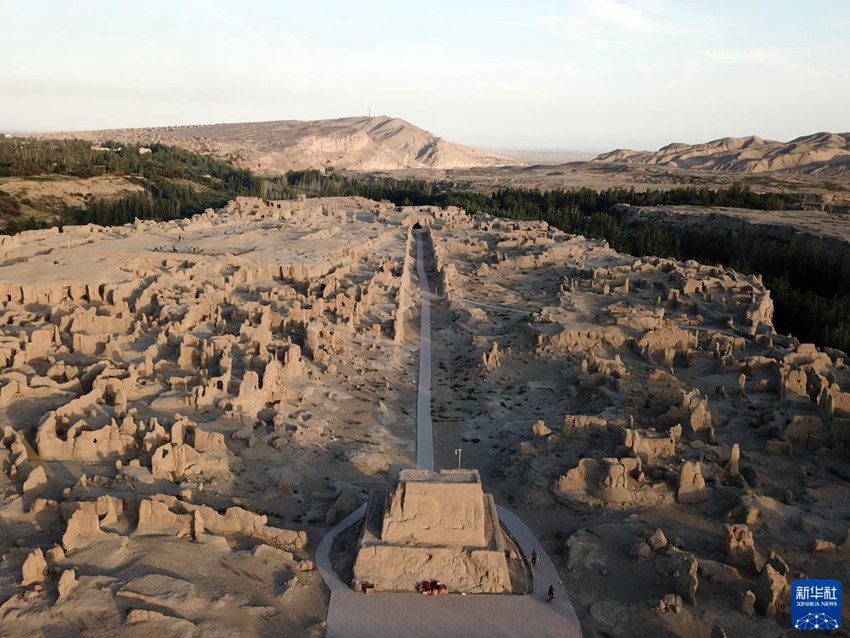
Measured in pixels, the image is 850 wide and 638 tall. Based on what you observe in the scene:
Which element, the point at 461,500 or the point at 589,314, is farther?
the point at 589,314

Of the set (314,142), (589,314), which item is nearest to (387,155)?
(314,142)

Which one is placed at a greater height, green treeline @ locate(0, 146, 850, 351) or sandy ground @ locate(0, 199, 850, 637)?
green treeline @ locate(0, 146, 850, 351)

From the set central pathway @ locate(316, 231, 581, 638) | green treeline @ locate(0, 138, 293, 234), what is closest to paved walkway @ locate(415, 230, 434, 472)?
central pathway @ locate(316, 231, 581, 638)

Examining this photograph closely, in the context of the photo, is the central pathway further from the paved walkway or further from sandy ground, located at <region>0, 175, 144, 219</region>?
sandy ground, located at <region>0, 175, 144, 219</region>

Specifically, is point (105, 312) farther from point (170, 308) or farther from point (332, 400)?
point (332, 400)

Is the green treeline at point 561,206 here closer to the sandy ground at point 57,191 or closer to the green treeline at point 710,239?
the green treeline at point 710,239

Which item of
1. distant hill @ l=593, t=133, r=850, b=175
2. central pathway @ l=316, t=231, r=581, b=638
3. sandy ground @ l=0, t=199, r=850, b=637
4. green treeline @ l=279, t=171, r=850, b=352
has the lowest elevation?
central pathway @ l=316, t=231, r=581, b=638

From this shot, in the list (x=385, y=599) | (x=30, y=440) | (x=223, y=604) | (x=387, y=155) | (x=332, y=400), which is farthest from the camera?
(x=387, y=155)
